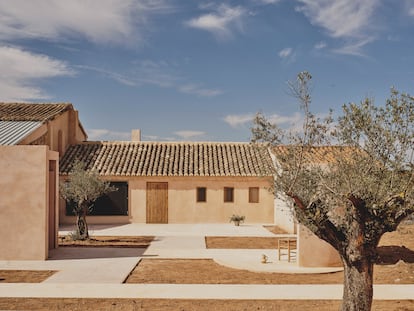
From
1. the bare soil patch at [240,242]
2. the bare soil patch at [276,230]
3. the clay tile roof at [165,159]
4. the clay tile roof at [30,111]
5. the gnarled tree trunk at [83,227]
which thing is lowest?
the bare soil patch at [276,230]

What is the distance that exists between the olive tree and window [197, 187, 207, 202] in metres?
18.3

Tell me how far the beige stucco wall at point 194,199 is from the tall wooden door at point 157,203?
248mm

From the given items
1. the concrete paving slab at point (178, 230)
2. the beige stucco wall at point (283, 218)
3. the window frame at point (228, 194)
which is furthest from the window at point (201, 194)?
the beige stucco wall at point (283, 218)

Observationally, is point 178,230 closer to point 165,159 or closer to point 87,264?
point 165,159

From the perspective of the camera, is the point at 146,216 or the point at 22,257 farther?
the point at 146,216

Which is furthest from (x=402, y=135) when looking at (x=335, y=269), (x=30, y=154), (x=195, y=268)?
(x=30, y=154)

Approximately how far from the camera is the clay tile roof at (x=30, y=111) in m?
26.0

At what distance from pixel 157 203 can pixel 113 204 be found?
270 cm

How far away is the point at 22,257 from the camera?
51.1 feet

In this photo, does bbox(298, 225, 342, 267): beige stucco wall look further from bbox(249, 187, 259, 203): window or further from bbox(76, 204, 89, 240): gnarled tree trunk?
bbox(249, 187, 259, 203): window

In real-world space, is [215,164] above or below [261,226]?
above

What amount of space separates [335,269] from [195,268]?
4.54m

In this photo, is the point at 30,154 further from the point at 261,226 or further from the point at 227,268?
the point at 261,226

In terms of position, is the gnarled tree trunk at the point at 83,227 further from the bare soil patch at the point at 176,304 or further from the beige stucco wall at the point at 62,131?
the bare soil patch at the point at 176,304
